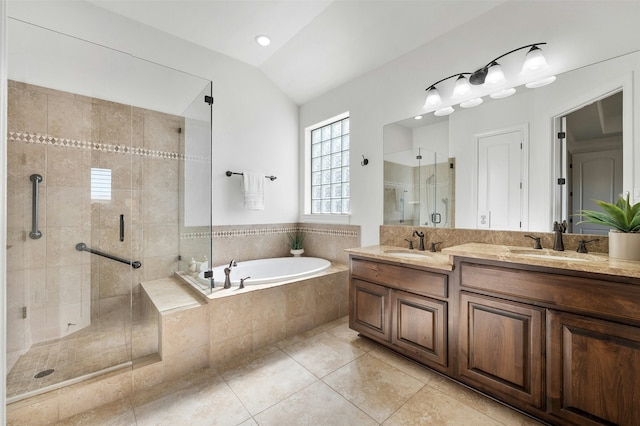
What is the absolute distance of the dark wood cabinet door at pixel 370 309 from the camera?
2.12m

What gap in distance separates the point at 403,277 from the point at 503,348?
0.70 metres

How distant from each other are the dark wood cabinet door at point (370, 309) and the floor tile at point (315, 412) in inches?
25.1

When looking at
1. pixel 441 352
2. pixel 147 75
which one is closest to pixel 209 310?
pixel 441 352

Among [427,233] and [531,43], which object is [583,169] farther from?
[427,233]

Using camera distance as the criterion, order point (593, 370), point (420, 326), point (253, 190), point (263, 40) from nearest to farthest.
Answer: point (593, 370) < point (420, 326) < point (263, 40) < point (253, 190)

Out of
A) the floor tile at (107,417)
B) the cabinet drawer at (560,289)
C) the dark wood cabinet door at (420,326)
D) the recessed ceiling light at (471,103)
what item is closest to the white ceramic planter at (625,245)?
the cabinet drawer at (560,289)

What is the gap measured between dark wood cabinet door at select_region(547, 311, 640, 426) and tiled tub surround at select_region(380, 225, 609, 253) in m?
0.66

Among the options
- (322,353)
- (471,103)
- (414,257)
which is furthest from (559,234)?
(322,353)

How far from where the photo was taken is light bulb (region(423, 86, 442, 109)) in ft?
7.80

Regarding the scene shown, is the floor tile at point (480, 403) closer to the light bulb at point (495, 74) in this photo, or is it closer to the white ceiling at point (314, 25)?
the light bulb at point (495, 74)

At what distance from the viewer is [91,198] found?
A: 83.1 inches

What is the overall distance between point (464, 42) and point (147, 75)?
279cm

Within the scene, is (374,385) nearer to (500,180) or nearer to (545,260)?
(545,260)

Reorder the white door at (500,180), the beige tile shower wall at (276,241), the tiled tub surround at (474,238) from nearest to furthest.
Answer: the tiled tub surround at (474,238)
the white door at (500,180)
the beige tile shower wall at (276,241)
